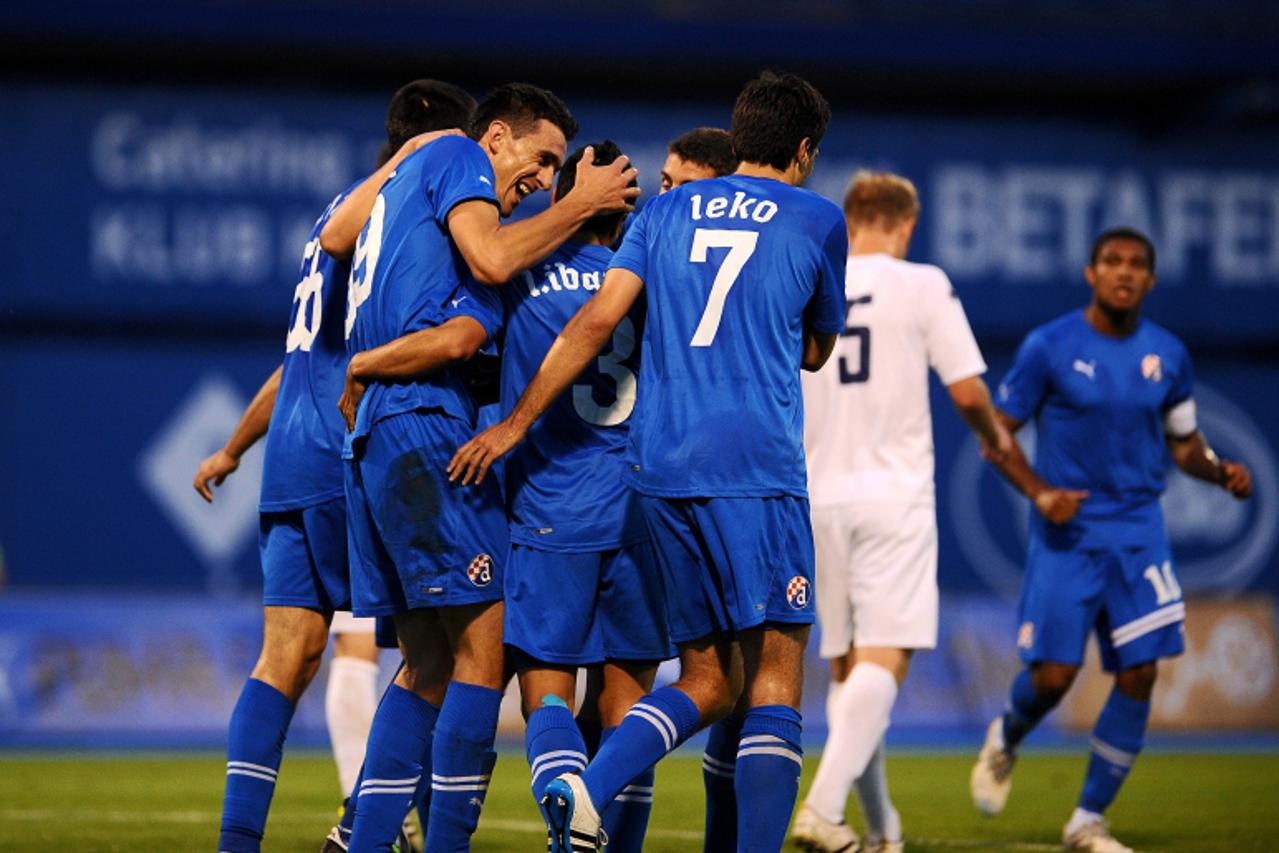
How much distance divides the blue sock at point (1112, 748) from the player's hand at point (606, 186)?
3268 millimetres

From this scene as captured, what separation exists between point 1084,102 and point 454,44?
5968 mm

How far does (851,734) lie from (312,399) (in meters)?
2.28

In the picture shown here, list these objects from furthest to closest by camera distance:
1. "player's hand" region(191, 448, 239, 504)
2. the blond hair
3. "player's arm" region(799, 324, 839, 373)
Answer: the blond hair < "player's hand" region(191, 448, 239, 504) < "player's arm" region(799, 324, 839, 373)

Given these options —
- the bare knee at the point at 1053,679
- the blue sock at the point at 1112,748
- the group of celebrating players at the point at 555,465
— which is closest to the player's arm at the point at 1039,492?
the bare knee at the point at 1053,679

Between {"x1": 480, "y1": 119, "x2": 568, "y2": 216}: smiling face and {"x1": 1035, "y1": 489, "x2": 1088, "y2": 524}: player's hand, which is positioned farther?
{"x1": 1035, "y1": 489, "x2": 1088, "y2": 524}: player's hand

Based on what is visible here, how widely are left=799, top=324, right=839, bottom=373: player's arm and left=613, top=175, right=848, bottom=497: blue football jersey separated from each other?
4.5 inches

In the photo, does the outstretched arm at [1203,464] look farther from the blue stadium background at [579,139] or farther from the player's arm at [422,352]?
the blue stadium background at [579,139]

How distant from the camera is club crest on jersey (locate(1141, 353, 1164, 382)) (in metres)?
7.82

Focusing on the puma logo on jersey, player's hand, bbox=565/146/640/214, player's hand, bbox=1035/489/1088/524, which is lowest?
player's hand, bbox=1035/489/1088/524

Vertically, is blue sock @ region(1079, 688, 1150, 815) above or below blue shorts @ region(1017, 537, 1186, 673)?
below

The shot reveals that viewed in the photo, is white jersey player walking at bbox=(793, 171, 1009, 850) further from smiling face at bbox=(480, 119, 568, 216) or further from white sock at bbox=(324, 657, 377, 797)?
smiling face at bbox=(480, 119, 568, 216)

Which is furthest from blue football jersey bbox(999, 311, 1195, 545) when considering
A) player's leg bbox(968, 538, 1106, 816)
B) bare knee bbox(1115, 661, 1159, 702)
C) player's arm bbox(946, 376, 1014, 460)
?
player's arm bbox(946, 376, 1014, 460)

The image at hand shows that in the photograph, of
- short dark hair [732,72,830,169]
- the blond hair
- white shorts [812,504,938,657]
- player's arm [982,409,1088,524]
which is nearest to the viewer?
short dark hair [732,72,830,169]

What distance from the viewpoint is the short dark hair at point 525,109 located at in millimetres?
5500
